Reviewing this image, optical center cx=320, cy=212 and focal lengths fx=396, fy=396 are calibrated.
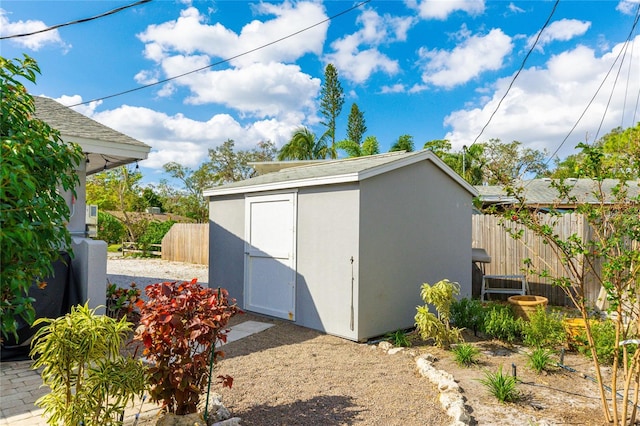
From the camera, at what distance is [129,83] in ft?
34.6

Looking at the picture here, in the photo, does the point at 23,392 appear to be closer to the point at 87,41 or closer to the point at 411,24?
the point at 87,41

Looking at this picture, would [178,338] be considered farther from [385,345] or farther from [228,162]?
[228,162]

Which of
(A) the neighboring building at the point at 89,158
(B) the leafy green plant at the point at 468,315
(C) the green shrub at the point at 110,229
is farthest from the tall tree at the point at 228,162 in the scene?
(B) the leafy green plant at the point at 468,315

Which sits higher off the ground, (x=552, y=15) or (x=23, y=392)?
(x=552, y=15)

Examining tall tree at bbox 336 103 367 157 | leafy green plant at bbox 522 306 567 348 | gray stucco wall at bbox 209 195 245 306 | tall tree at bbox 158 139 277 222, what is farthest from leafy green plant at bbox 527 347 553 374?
tall tree at bbox 158 139 277 222

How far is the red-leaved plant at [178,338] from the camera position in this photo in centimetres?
289

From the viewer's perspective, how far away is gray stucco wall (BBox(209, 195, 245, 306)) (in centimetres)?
797

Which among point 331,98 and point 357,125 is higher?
point 331,98

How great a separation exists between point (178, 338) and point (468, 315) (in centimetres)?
457

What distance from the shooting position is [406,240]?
6582 millimetres

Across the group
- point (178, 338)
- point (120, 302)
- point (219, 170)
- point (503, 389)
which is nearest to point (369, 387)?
point (503, 389)

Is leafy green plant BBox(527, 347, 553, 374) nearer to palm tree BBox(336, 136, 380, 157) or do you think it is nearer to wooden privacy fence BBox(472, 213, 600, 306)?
wooden privacy fence BBox(472, 213, 600, 306)

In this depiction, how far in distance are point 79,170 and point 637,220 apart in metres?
7.49

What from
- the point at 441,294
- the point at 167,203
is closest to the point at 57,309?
the point at 441,294
